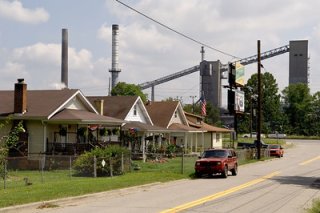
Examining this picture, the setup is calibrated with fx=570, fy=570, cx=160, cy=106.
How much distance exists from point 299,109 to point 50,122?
112m

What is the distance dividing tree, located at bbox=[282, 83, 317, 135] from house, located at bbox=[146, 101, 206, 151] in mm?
79148

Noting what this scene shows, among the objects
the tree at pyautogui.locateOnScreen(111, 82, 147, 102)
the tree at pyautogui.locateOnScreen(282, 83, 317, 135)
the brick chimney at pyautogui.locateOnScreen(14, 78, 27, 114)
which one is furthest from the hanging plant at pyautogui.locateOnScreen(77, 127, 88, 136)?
the tree at pyautogui.locateOnScreen(282, 83, 317, 135)

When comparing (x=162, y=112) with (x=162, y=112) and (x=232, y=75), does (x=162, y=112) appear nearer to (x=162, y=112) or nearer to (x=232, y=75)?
(x=162, y=112)

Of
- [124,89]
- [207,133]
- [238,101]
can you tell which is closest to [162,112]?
[238,101]

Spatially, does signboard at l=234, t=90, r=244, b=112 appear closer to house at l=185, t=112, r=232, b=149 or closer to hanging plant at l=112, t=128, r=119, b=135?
house at l=185, t=112, r=232, b=149

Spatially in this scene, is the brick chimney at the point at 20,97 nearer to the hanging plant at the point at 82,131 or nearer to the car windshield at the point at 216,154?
A: the hanging plant at the point at 82,131

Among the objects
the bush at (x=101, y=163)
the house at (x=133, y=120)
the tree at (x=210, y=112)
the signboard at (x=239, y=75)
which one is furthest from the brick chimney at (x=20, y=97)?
the tree at (x=210, y=112)

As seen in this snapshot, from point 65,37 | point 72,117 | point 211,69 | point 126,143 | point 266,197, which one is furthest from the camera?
point 211,69

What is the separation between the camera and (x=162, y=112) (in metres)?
62.4

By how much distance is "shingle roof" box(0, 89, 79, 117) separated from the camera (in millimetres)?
39156

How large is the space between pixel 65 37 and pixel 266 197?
65.9 m

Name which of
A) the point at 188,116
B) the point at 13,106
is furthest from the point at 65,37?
the point at 13,106

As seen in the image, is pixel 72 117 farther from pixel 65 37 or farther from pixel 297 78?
pixel 297 78

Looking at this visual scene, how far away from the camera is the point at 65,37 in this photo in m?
82.8
